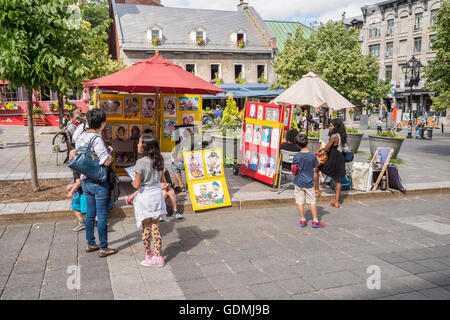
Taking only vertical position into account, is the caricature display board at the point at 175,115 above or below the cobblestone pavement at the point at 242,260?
above

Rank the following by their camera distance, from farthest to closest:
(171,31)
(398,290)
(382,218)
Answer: (171,31)
(382,218)
(398,290)

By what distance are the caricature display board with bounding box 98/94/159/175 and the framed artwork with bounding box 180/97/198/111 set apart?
0.89m

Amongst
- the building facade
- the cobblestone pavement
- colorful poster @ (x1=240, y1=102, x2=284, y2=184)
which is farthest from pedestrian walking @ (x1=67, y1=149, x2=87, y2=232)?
the building facade

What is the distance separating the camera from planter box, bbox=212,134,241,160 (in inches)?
436

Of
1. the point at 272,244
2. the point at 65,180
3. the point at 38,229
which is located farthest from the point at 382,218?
the point at 65,180

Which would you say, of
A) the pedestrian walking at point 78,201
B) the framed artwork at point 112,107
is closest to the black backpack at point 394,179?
the framed artwork at point 112,107

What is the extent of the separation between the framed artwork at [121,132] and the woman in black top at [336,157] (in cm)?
435

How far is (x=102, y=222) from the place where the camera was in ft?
15.5

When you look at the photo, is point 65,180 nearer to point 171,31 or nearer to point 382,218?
point 382,218

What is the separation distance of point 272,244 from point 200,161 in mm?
2454

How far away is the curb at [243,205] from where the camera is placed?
608 centimetres

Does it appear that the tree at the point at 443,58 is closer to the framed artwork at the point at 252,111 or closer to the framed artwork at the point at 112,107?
the framed artwork at the point at 252,111

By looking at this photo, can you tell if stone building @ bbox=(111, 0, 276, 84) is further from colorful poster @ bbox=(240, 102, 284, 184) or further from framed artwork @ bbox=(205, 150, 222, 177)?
framed artwork @ bbox=(205, 150, 222, 177)

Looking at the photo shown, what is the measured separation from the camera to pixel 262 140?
8734mm
